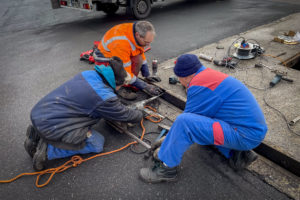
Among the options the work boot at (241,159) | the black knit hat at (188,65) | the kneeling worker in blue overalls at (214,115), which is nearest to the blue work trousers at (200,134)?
the kneeling worker in blue overalls at (214,115)

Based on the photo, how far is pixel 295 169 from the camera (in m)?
2.11

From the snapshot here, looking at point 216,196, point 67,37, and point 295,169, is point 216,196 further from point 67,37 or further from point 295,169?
point 67,37

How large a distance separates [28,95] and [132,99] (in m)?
2.13

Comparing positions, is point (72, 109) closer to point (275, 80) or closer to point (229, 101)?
point (229, 101)

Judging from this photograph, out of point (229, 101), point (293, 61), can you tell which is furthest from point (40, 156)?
point (293, 61)

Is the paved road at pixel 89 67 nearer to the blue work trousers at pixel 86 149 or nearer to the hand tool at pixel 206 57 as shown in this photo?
the blue work trousers at pixel 86 149

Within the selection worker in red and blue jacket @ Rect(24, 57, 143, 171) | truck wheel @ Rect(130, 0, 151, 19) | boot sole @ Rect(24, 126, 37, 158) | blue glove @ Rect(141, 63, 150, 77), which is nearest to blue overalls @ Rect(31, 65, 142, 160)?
worker in red and blue jacket @ Rect(24, 57, 143, 171)

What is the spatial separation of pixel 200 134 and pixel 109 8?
8.73 metres

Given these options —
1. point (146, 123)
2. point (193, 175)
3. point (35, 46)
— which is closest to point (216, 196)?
point (193, 175)

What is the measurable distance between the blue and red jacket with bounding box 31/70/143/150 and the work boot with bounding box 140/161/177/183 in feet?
2.59

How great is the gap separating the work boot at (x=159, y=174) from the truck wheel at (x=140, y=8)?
6.80m

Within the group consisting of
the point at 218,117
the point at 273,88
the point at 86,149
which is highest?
the point at 218,117

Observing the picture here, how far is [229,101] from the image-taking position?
174 centimetres

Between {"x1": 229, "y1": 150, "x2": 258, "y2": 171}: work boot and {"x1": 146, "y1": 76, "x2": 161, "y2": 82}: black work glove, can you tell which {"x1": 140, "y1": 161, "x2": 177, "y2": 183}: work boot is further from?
{"x1": 146, "y1": 76, "x2": 161, "y2": 82}: black work glove
